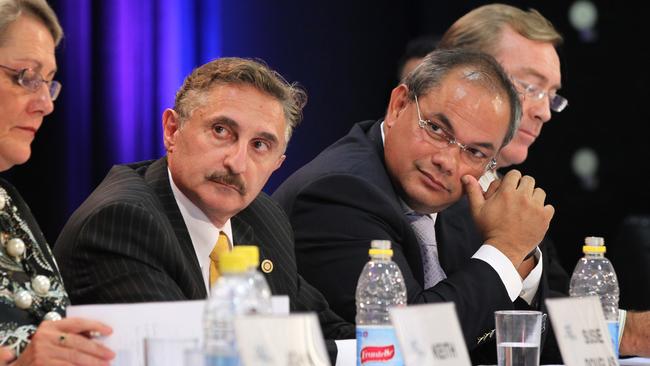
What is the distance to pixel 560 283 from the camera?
13.4 ft

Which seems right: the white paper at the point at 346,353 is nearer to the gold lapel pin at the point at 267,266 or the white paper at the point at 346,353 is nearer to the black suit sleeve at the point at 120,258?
the gold lapel pin at the point at 267,266

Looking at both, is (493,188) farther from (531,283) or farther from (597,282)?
(597,282)

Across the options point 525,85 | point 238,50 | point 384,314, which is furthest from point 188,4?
point 384,314

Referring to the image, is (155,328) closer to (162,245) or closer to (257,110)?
(162,245)

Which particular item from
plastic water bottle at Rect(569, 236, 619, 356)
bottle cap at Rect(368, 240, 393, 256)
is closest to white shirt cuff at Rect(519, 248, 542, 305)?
plastic water bottle at Rect(569, 236, 619, 356)

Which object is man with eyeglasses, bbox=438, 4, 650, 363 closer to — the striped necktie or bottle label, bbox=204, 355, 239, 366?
the striped necktie

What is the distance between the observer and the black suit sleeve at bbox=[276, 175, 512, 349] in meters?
2.81

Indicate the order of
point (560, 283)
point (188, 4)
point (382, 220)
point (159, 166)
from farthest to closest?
point (188, 4) → point (560, 283) → point (382, 220) → point (159, 166)

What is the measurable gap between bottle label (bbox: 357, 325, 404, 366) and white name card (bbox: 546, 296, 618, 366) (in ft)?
1.09

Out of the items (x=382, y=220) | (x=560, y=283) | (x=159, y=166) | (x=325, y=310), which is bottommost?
(x=560, y=283)

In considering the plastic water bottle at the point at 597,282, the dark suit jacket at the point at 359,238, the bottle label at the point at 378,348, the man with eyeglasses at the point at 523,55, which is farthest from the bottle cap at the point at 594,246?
the man with eyeglasses at the point at 523,55

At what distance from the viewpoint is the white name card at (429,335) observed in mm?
1653

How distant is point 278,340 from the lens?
1.40 metres

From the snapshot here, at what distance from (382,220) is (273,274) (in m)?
0.41
